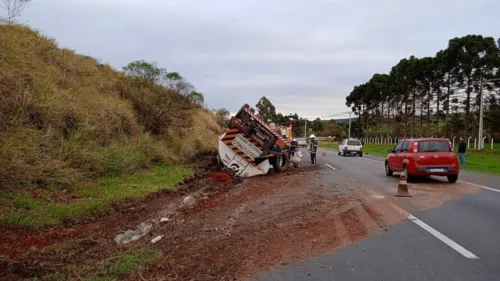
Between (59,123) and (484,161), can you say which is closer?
(59,123)

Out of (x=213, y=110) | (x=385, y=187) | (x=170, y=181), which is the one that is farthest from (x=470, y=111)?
(x=170, y=181)

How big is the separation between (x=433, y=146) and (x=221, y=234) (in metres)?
11.0

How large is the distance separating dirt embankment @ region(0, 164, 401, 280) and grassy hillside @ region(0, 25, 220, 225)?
80.5 inches

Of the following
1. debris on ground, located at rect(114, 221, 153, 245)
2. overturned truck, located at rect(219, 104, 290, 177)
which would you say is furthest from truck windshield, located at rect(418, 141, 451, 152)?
debris on ground, located at rect(114, 221, 153, 245)

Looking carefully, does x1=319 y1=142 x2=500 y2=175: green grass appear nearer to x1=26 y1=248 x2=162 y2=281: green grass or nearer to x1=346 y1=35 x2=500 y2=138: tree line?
x1=346 y1=35 x2=500 y2=138: tree line

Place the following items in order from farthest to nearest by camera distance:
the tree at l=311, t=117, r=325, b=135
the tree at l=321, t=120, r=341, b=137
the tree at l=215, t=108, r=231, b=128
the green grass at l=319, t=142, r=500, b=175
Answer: the tree at l=311, t=117, r=325, b=135
the tree at l=321, t=120, r=341, b=137
the tree at l=215, t=108, r=231, b=128
the green grass at l=319, t=142, r=500, b=175

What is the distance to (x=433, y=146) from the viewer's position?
15812mm

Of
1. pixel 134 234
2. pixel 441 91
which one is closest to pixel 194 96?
pixel 134 234

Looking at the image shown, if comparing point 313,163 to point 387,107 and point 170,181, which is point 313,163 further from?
point 387,107

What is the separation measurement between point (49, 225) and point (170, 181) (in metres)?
6.41

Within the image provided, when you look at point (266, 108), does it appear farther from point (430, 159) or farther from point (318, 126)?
point (430, 159)

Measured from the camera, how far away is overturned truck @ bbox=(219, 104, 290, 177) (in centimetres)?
1823

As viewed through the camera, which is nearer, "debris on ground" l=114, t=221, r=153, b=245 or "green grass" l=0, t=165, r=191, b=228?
"debris on ground" l=114, t=221, r=153, b=245

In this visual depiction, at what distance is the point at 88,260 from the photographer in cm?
607
